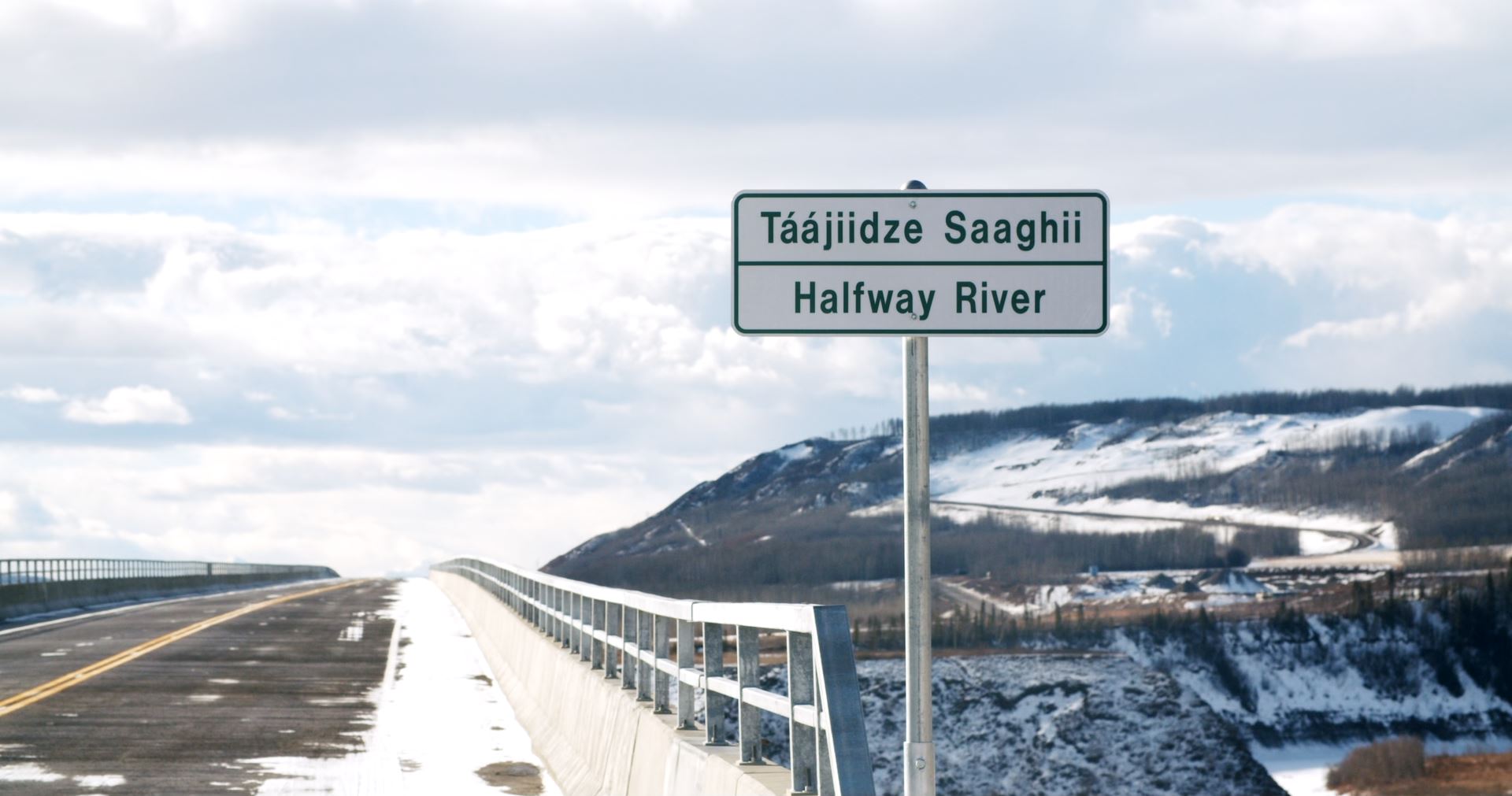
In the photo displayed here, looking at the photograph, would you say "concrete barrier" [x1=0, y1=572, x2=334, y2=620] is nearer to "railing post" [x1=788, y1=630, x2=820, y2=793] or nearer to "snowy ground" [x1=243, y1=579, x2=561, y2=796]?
"snowy ground" [x1=243, y1=579, x2=561, y2=796]

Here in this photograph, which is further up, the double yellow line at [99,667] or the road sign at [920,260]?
the road sign at [920,260]

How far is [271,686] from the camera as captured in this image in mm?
21812

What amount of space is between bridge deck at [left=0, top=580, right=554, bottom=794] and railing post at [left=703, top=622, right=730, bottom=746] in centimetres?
440

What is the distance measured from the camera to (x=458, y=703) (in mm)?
20688

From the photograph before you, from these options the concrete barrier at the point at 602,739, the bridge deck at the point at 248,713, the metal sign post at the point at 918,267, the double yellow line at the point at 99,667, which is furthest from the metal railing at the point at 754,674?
the double yellow line at the point at 99,667

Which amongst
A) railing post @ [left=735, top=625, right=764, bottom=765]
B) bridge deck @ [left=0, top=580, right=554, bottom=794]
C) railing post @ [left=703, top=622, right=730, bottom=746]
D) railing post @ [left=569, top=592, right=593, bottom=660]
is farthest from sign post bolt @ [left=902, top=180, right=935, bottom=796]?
railing post @ [left=569, top=592, right=593, bottom=660]

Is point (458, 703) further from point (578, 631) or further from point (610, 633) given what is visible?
point (610, 633)

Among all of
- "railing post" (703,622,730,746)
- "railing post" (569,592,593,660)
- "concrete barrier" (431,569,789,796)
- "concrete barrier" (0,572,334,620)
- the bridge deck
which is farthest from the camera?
"concrete barrier" (0,572,334,620)

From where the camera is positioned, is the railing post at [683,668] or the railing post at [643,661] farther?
the railing post at [643,661]

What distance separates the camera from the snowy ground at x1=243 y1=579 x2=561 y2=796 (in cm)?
1416

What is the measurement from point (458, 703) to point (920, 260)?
1472 cm

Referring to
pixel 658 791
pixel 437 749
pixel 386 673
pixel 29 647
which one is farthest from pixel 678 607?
pixel 29 647

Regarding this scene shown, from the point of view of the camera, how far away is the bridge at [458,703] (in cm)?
845

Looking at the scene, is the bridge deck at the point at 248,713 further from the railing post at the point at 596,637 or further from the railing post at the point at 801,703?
the railing post at the point at 801,703
